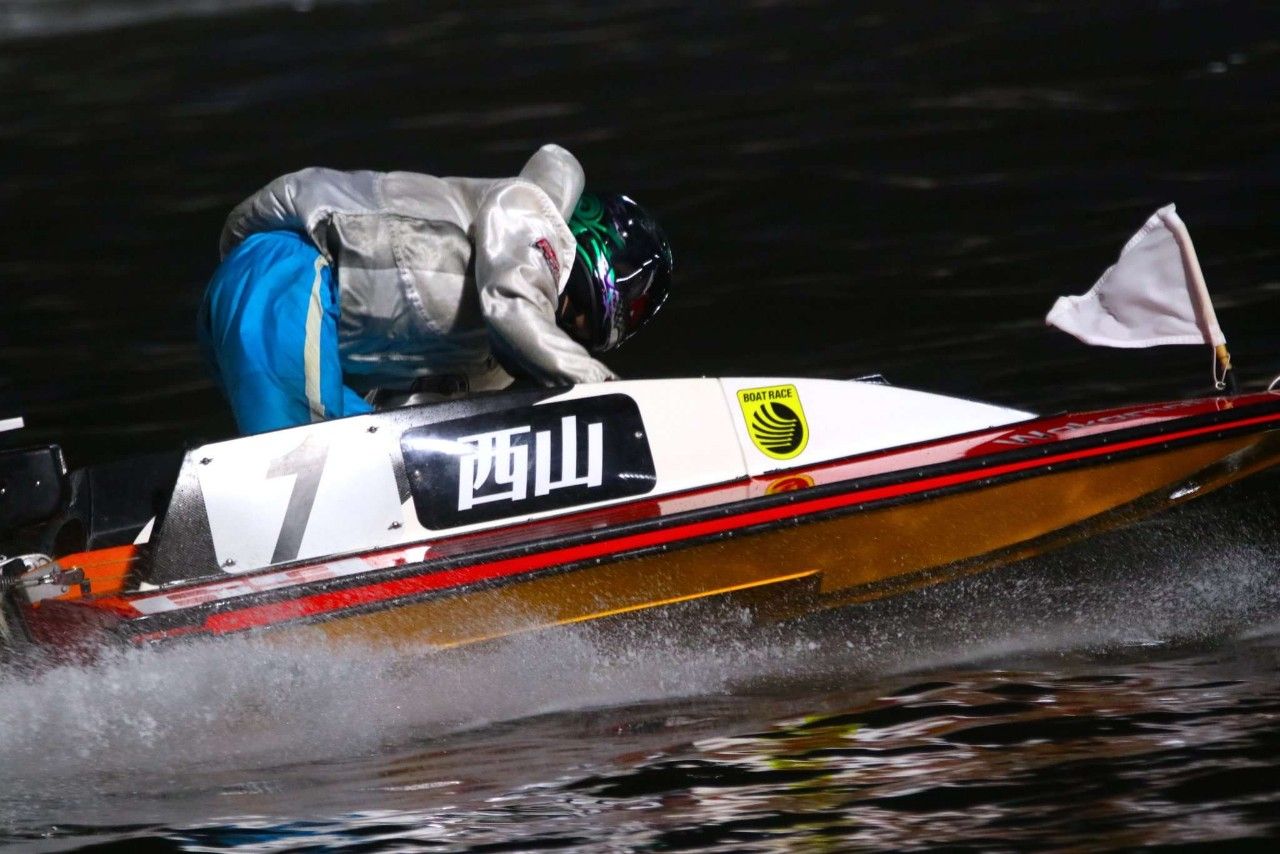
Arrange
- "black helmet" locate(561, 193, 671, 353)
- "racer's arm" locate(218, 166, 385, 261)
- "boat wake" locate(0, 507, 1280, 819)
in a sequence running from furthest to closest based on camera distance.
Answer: "black helmet" locate(561, 193, 671, 353), "racer's arm" locate(218, 166, 385, 261), "boat wake" locate(0, 507, 1280, 819)

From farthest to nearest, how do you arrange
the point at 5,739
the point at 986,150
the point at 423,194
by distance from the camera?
the point at 986,150 < the point at 423,194 < the point at 5,739

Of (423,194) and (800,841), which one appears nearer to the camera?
(800,841)

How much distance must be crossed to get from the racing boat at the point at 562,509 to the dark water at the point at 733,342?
14 centimetres

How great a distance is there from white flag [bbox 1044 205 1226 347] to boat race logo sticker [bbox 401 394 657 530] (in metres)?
1.40

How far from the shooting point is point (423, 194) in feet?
16.3

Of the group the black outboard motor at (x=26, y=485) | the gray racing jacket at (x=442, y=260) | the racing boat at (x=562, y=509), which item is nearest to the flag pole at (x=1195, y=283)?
the racing boat at (x=562, y=509)

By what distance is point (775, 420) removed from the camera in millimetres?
4980

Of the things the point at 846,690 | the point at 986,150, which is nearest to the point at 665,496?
the point at 846,690

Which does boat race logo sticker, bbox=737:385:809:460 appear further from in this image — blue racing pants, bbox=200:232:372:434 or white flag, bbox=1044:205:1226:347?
blue racing pants, bbox=200:232:372:434

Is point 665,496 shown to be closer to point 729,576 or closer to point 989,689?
point 729,576

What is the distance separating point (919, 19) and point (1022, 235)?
19.0 feet

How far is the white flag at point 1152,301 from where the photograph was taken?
5129 mm

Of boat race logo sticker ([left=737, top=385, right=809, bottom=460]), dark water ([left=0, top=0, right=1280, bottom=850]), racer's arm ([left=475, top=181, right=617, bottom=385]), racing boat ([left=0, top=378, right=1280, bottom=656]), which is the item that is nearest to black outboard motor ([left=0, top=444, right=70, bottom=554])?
racing boat ([left=0, top=378, right=1280, bottom=656])

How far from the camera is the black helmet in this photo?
506 cm
